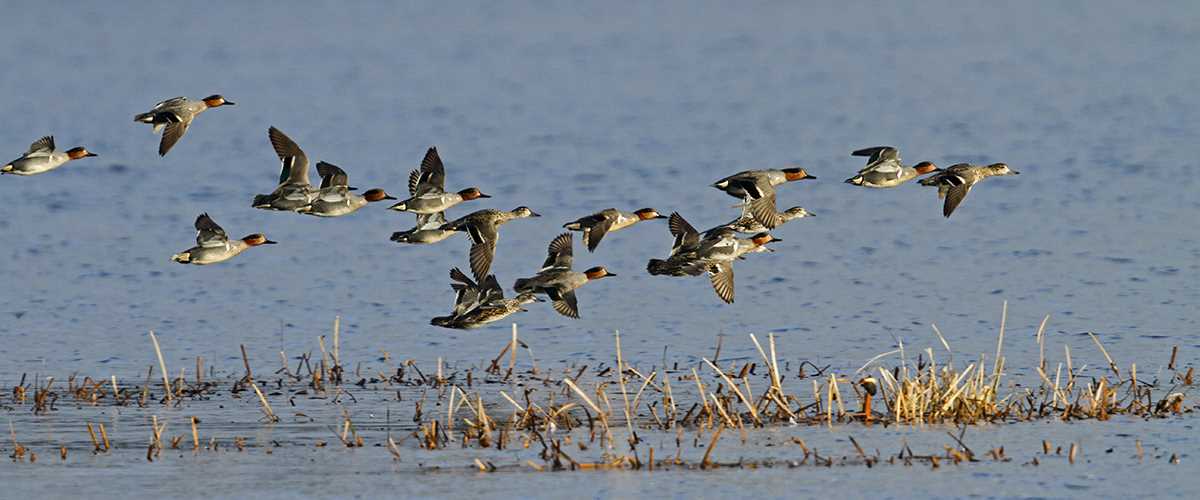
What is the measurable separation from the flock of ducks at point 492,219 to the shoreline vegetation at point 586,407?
0.70 meters

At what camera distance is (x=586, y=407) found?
14.2 metres

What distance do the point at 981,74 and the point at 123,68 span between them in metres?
20.7

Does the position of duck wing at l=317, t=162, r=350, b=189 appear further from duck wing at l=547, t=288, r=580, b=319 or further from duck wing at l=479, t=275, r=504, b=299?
duck wing at l=547, t=288, r=580, b=319

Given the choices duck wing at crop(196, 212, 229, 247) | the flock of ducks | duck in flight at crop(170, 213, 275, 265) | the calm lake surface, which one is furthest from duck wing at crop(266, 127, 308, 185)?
the calm lake surface

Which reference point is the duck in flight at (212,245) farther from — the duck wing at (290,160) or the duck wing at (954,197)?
the duck wing at (954,197)

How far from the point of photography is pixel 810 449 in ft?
41.3

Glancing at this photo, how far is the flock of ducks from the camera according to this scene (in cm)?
1480

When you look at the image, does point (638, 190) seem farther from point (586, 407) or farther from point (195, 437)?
point (195, 437)

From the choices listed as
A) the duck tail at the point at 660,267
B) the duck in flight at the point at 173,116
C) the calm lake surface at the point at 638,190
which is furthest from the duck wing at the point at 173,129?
the duck tail at the point at 660,267

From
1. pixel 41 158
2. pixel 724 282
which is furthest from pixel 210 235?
pixel 724 282

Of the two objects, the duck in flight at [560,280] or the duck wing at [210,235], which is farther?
the duck wing at [210,235]

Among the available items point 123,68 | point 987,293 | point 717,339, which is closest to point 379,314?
point 717,339

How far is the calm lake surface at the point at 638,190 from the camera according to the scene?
17.4 meters

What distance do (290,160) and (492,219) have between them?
1.86 metres
